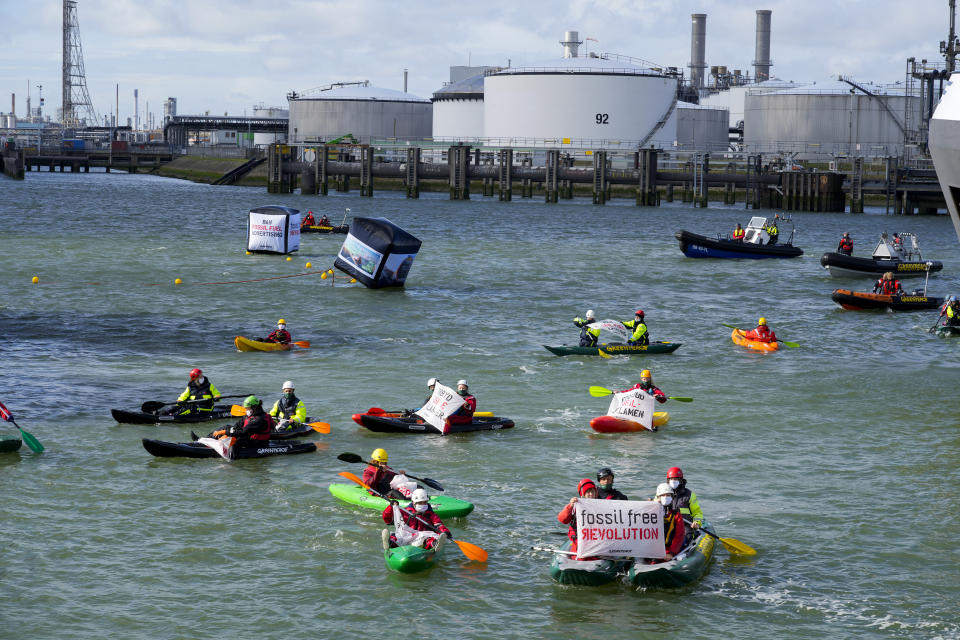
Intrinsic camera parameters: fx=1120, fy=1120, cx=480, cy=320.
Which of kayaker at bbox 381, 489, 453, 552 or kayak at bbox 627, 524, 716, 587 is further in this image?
kayaker at bbox 381, 489, 453, 552

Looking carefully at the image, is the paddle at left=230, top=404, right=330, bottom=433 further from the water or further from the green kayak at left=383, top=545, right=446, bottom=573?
the green kayak at left=383, top=545, right=446, bottom=573

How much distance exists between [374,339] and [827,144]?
12339 cm

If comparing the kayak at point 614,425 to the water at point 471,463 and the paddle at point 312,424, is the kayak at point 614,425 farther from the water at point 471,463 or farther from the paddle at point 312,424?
the paddle at point 312,424

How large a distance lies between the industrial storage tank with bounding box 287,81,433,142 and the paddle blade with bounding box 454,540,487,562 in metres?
164

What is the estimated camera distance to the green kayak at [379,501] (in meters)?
21.7

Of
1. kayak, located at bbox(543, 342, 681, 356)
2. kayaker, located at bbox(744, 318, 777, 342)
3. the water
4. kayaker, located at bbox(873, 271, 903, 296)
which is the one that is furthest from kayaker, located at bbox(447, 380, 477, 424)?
kayaker, located at bbox(873, 271, 903, 296)

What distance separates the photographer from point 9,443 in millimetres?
25719

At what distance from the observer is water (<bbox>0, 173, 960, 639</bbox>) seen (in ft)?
60.4

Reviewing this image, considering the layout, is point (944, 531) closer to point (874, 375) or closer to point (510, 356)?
point (874, 375)

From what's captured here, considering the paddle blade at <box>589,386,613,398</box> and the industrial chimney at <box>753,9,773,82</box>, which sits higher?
the industrial chimney at <box>753,9,773,82</box>

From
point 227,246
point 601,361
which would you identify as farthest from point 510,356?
point 227,246

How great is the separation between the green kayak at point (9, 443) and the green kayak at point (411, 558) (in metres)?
11.0

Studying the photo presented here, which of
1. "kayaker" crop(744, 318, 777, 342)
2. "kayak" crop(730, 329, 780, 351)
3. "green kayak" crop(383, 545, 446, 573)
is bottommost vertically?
"green kayak" crop(383, 545, 446, 573)

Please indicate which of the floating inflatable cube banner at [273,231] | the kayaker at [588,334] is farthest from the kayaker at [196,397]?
the floating inflatable cube banner at [273,231]
